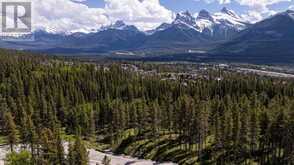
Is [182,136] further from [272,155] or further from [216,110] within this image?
[272,155]

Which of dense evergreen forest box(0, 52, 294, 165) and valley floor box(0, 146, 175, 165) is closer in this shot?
dense evergreen forest box(0, 52, 294, 165)

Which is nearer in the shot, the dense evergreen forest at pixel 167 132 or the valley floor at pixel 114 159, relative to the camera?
the dense evergreen forest at pixel 167 132

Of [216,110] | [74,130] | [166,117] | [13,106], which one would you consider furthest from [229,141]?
[13,106]

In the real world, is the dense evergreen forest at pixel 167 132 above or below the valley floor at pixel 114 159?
above

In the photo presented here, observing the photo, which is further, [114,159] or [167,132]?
[167,132]

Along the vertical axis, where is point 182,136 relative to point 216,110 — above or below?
below

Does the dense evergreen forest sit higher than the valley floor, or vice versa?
the dense evergreen forest

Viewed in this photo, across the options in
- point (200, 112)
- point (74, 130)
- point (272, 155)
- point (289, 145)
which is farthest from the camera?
point (74, 130)

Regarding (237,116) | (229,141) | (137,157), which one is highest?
(237,116)

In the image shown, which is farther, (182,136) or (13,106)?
(13,106)

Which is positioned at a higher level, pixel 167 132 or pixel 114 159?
pixel 167 132

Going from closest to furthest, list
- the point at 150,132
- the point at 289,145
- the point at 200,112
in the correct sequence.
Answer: the point at 289,145 → the point at 200,112 → the point at 150,132
